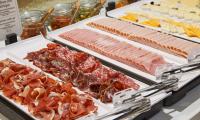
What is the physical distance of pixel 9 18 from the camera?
153 cm

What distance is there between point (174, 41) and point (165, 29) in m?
0.16

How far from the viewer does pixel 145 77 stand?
1.25 meters

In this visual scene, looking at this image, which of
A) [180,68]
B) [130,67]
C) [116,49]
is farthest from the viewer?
[116,49]

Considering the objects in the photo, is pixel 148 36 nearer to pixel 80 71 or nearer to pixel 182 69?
pixel 182 69

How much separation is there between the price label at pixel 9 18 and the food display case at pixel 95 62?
4 centimetres

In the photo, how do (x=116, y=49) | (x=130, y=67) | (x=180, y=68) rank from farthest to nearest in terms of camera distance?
(x=116, y=49) < (x=130, y=67) < (x=180, y=68)

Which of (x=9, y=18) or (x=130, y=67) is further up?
(x=9, y=18)

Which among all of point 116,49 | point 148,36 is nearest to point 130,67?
point 116,49

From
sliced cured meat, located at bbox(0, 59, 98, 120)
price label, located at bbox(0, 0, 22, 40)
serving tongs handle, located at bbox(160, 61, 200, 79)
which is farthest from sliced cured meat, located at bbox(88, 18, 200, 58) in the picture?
sliced cured meat, located at bbox(0, 59, 98, 120)

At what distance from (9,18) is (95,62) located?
0.51 meters

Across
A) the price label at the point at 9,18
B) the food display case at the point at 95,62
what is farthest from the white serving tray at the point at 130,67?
the price label at the point at 9,18

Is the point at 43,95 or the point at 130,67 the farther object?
the point at 130,67

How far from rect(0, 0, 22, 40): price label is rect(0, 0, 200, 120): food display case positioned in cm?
4

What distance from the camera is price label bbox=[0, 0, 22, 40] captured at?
1.50m
